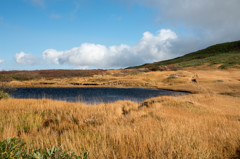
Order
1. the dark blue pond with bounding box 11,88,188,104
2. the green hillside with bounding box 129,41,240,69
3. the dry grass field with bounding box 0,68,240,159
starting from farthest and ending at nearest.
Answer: the green hillside with bounding box 129,41,240,69, the dark blue pond with bounding box 11,88,188,104, the dry grass field with bounding box 0,68,240,159

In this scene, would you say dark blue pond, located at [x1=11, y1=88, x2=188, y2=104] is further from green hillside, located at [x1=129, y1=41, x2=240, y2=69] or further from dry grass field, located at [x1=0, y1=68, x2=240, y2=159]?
green hillside, located at [x1=129, y1=41, x2=240, y2=69]

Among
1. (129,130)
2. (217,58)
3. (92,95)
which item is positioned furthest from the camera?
(217,58)

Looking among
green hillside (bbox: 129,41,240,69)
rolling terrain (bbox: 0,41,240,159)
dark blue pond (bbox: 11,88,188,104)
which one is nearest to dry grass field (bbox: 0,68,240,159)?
rolling terrain (bbox: 0,41,240,159)

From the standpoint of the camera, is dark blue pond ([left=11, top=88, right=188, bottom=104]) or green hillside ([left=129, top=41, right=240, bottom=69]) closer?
dark blue pond ([left=11, top=88, right=188, bottom=104])

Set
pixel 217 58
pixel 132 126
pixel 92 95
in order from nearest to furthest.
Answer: pixel 132 126 → pixel 92 95 → pixel 217 58

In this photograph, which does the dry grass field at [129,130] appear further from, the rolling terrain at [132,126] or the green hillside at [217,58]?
the green hillside at [217,58]

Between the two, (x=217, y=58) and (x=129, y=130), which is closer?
(x=129, y=130)

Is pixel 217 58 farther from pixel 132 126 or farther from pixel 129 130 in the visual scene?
pixel 129 130

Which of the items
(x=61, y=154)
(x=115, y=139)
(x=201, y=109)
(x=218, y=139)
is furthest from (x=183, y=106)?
(x=61, y=154)

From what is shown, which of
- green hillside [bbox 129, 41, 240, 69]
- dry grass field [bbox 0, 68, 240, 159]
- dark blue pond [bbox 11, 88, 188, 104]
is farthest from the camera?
green hillside [bbox 129, 41, 240, 69]

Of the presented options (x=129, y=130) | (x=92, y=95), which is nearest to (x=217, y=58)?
(x=92, y=95)

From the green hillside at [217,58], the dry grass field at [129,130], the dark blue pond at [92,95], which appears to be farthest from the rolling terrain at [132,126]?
the green hillside at [217,58]

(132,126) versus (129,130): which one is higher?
(129,130)

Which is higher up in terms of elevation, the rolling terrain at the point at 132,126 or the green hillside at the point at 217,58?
the green hillside at the point at 217,58
